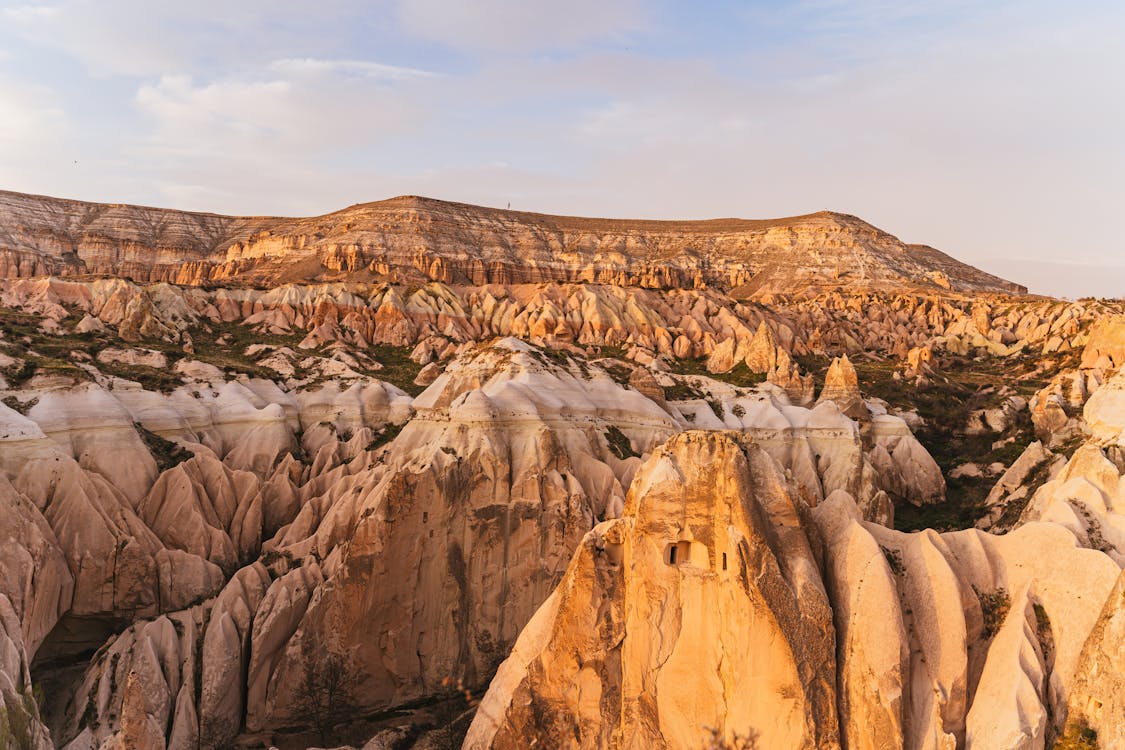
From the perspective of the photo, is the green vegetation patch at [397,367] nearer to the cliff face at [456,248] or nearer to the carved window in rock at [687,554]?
the cliff face at [456,248]

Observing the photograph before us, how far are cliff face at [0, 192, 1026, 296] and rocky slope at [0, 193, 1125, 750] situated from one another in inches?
2064

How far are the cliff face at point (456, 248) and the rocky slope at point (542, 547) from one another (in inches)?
2064

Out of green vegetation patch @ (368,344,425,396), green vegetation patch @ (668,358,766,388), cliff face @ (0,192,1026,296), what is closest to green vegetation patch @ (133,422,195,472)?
green vegetation patch @ (368,344,425,396)

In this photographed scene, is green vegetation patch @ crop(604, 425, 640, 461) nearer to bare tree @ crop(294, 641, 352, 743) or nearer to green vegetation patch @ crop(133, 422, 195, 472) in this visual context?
bare tree @ crop(294, 641, 352, 743)

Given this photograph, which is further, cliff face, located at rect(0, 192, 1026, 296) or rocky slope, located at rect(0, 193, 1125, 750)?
cliff face, located at rect(0, 192, 1026, 296)

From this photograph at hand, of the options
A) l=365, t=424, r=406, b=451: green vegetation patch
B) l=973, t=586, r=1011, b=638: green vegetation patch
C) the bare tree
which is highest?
l=973, t=586, r=1011, b=638: green vegetation patch

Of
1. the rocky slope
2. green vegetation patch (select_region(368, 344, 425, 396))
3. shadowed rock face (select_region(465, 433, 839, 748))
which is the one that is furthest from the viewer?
green vegetation patch (select_region(368, 344, 425, 396))

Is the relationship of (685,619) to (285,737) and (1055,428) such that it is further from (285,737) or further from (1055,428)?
(1055,428)

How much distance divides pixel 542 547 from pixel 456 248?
101 m

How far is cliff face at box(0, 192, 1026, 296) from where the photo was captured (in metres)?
119

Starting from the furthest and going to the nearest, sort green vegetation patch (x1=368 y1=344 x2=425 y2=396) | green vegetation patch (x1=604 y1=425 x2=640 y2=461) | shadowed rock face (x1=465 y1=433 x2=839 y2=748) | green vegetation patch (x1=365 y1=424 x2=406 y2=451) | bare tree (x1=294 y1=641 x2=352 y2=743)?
green vegetation patch (x1=368 y1=344 x2=425 y2=396), green vegetation patch (x1=365 y1=424 x2=406 y2=451), green vegetation patch (x1=604 y1=425 x2=640 y2=461), bare tree (x1=294 y1=641 x2=352 y2=743), shadowed rock face (x1=465 y1=433 x2=839 y2=748)

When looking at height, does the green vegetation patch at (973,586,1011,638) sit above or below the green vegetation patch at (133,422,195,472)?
above

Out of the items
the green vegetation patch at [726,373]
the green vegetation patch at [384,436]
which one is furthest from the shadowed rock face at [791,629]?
the green vegetation patch at [726,373]

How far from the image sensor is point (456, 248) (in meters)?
126
